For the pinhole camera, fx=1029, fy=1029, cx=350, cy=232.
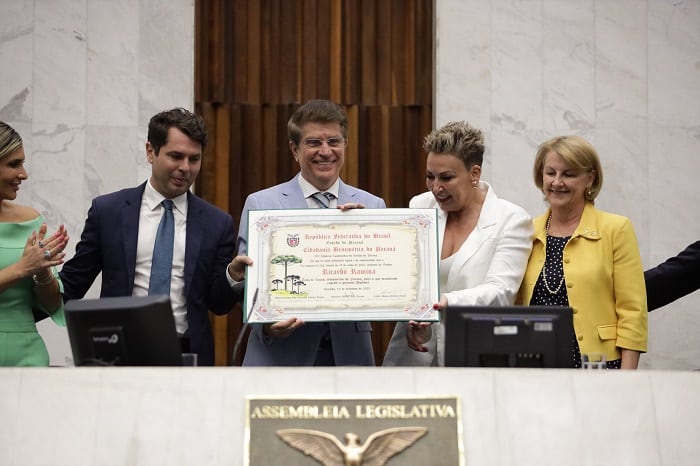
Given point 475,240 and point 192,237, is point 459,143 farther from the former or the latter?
point 192,237

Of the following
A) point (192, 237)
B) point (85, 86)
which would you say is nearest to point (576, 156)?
point (192, 237)

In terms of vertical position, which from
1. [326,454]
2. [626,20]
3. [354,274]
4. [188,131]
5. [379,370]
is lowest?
[326,454]

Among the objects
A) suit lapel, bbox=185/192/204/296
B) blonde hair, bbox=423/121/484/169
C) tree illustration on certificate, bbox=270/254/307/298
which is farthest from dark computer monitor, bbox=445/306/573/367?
suit lapel, bbox=185/192/204/296

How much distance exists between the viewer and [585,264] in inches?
183

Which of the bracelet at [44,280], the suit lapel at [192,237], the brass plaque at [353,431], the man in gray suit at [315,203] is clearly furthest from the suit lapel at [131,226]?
the brass plaque at [353,431]

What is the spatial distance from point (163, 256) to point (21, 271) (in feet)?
2.13

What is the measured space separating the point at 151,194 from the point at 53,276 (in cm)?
63

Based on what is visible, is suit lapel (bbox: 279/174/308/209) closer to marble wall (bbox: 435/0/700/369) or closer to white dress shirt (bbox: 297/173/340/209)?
white dress shirt (bbox: 297/173/340/209)

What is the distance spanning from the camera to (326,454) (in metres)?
3.25

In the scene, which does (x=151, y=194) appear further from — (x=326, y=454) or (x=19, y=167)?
(x=326, y=454)

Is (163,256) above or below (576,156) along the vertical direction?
below

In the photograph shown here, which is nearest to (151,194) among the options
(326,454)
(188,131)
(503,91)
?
(188,131)

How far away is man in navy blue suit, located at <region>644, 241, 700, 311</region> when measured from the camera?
5.20 meters

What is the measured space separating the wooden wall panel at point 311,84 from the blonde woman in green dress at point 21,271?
2.58m
